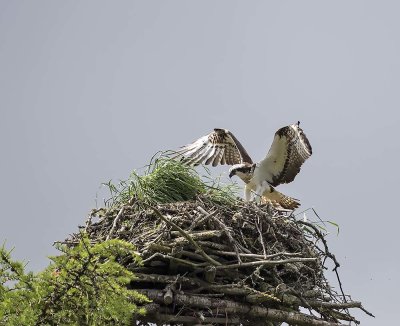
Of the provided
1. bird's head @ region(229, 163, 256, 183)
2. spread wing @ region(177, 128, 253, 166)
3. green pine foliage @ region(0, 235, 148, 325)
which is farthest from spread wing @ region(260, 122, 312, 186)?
green pine foliage @ region(0, 235, 148, 325)

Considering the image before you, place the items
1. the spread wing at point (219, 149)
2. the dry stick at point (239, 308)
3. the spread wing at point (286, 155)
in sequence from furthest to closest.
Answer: the spread wing at point (219, 149), the spread wing at point (286, 155), the dry stick at point (239, 308)

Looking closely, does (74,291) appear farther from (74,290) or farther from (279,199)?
(279,199)

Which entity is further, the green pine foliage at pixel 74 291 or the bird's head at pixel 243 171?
the bird's head at pixel 243 171

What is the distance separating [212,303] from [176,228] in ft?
2.67

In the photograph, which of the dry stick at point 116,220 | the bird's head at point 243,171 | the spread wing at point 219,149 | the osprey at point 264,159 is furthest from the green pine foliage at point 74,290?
the spread wing at point 219,149

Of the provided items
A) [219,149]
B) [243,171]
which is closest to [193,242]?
[243,171]

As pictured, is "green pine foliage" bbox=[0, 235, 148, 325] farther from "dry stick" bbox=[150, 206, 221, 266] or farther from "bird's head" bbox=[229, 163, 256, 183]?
"bird's head" bbox=[229, 163, 256, 183]

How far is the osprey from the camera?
9523 mm

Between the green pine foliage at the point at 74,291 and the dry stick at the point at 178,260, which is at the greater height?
the dry stick at the point at 178,260

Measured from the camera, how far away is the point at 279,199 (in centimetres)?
998

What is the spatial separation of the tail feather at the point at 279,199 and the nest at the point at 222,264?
1.80 metres

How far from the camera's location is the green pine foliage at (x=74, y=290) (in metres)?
5.74

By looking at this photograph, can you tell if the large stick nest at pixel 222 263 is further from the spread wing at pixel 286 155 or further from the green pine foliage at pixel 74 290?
the spread wing at pixel 286 155

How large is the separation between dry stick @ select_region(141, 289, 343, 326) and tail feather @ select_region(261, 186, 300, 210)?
2.81 metres
